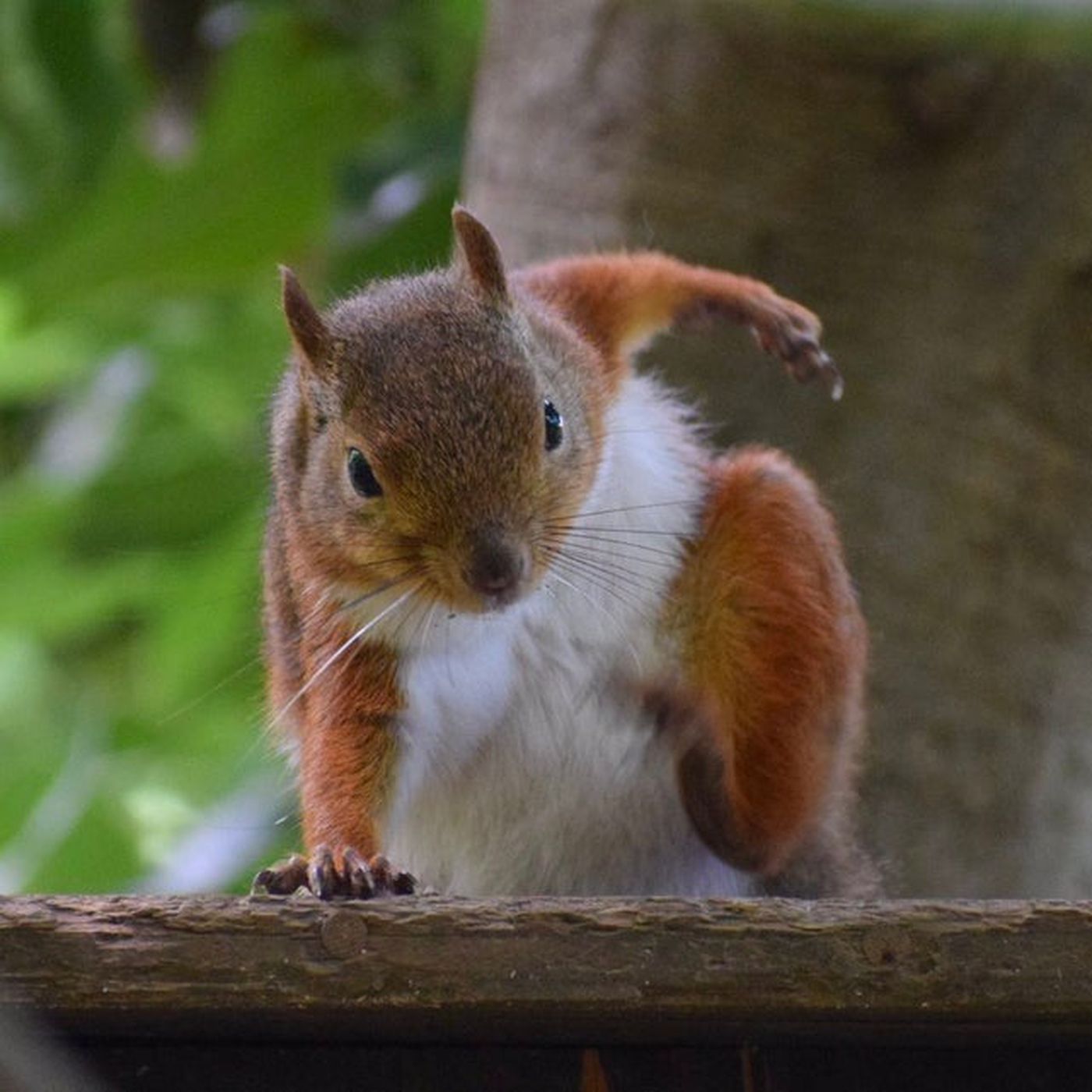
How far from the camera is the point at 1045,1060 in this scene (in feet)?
3.32

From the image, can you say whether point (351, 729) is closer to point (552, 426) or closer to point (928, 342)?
point (552, 426)

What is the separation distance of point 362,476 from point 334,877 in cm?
34

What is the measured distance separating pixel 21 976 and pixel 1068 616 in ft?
4.24

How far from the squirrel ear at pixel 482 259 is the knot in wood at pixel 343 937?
0.59m

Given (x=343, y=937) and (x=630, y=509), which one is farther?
(x=630, y=509)

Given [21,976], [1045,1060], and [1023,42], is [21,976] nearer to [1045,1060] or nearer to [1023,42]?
[1045,1060]

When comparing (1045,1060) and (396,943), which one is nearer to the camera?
(396,943)

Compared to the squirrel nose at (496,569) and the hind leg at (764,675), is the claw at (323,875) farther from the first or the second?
the hind leg at (764,675)

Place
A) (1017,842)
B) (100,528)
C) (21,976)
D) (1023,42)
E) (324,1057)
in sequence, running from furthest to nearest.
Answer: (100,528) < (1017,842) < (324,1057) < (21,976) < (1023,42)

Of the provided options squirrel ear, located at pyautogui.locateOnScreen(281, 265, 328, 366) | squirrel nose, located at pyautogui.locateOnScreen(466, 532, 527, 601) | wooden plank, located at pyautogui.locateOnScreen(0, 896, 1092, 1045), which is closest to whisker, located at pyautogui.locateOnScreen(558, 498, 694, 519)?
squirrel nose, located at pyautogui.locateOnScreen(466, 532, 527, 601)

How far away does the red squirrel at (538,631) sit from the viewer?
4.23 ft

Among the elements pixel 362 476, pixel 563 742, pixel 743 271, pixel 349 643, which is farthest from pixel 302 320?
pixel 743 271

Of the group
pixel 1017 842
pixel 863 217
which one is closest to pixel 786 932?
pixel 1017 842

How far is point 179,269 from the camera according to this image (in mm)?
2344
